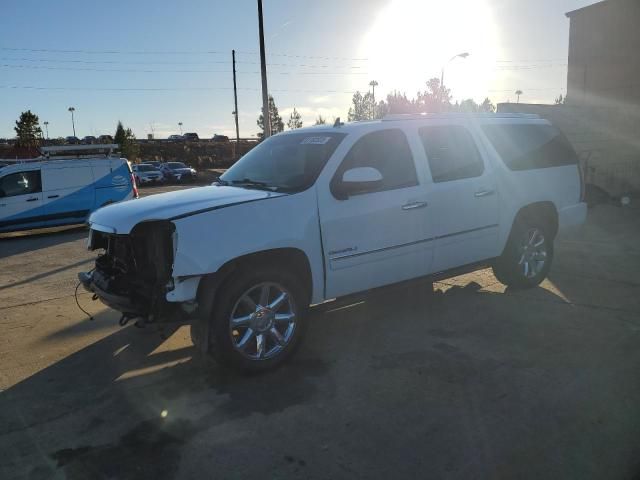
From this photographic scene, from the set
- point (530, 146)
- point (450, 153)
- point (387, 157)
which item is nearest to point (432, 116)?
point (450, 153)

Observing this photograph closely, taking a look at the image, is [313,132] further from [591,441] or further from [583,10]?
[583,10]

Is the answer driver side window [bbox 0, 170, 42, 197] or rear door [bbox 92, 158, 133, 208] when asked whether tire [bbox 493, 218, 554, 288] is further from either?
driver side window [bbox 0, 170, 42, 197]

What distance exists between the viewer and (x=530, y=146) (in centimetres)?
599

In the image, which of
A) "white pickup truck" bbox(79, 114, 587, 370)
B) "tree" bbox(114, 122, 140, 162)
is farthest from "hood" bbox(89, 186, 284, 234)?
"tree" bbox(114, 122, 140, 162)

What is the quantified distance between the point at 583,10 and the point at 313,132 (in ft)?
79.1

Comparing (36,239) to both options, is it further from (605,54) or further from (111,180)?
(605,54)

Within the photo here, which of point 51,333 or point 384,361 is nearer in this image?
point 384,361

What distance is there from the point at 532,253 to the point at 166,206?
13.5 feet

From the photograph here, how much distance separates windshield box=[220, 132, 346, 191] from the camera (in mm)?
4453

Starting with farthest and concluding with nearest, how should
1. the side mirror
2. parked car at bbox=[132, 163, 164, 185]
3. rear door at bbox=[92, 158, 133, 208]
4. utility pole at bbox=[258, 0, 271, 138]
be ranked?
parked car at bbox=[132, 163, 164, 185] → utility pole at bbox=[258, 0, 271, 138] → rear door at bbox=[92, 158, 133, 208] → the side mirror

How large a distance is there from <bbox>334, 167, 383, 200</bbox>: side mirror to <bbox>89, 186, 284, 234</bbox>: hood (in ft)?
1.68

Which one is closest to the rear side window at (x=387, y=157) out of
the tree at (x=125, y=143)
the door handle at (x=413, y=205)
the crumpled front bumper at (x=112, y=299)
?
the door handle at (x=413, y=205)

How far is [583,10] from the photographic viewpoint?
78.1 ft

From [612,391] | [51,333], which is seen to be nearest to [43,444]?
[51,333]
